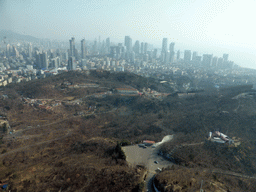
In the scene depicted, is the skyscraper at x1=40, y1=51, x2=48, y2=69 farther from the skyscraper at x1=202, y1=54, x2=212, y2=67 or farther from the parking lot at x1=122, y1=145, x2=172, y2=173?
the skyscraper at x1=202, y1=54, x2=212, y2=67

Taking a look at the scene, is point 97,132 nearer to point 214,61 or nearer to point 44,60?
point 44,60

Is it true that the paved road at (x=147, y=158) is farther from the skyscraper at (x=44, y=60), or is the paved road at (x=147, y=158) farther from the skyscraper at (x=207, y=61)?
the skyscraper at (x=207, y=61)

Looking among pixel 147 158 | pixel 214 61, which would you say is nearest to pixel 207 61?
pixel 214 61

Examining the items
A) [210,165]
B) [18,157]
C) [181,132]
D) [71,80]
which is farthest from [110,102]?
[210,165]

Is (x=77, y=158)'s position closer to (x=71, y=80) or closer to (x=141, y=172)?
(x=141, y=172)

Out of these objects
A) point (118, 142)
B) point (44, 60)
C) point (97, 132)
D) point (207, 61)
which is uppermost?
point (207, 61)

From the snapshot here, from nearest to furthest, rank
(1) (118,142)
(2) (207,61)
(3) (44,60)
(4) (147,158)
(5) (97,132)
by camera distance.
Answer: (4) (147,158) → (1) (118,142) → (5) (97,132) → (3) (44,60) → (2) (207,61)

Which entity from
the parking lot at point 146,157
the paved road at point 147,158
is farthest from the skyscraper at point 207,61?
the parking lot at point 146,157

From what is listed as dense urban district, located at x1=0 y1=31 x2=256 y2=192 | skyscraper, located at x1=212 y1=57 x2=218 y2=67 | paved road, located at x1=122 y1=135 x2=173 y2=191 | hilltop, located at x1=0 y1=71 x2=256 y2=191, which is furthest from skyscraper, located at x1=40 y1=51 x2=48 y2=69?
skyscraper, located at x1=212 y1=57 x2=218 y2=67
